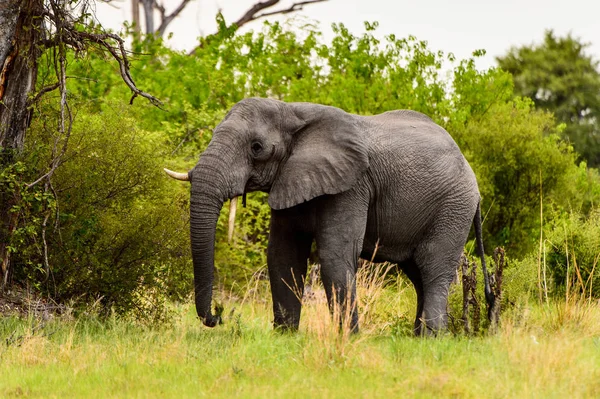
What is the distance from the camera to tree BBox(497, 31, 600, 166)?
44375 millimetres

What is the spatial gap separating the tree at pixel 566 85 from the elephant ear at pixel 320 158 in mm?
34718

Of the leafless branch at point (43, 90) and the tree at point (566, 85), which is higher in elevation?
the tree at point (566, 85)

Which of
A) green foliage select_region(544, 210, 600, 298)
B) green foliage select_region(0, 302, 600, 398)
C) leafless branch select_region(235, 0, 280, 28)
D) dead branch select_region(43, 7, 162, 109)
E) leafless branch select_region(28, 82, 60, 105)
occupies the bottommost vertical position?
green foliage select_region(0, 302, 600, 398)

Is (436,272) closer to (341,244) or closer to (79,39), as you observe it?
(341,244)

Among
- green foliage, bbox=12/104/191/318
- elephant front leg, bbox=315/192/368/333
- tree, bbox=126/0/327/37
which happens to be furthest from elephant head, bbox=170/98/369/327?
tree, bbox=126/0/327/37

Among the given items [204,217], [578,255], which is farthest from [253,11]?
[204,217]

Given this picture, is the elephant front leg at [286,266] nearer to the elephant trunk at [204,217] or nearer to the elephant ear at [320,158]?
the elephant ear at [320,158]

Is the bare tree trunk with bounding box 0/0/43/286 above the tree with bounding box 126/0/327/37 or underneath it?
underneath

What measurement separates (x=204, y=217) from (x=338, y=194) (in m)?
1.48

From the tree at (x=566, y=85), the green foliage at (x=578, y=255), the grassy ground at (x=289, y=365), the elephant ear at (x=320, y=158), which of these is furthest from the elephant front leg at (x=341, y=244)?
the tree at (x=566, y=85)

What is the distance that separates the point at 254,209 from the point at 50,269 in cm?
719

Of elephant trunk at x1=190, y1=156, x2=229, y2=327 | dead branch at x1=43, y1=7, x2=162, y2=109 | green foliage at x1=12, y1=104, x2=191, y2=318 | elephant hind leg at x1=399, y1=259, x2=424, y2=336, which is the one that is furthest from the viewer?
green foliage at x1=12, y1=104, x2=191, y2=318

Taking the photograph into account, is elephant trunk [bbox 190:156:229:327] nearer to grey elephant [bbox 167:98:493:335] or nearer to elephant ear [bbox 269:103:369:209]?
grey elephant [bbox 167:98:493:335]

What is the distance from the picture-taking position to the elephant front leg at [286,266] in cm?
1084
